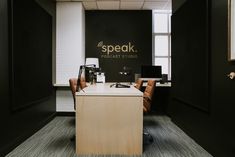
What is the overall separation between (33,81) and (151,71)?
300cm

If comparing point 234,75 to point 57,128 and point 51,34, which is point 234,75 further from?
point 51,34

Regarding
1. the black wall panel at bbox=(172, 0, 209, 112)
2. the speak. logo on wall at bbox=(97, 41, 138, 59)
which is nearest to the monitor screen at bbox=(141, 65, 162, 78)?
the speak. logo on wall at bbox=(97, 41, 138, 59)

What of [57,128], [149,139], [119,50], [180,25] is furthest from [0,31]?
[119,50]

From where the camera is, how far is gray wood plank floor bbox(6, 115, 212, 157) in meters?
2.91

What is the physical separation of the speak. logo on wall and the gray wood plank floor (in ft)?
7.65

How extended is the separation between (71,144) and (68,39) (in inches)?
118

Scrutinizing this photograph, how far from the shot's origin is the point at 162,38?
21.0ft

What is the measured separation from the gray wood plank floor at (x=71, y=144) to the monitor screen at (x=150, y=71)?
1.59 metres

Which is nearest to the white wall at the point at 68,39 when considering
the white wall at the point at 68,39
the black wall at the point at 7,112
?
the white wall at the point at 68,39

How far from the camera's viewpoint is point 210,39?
290cm

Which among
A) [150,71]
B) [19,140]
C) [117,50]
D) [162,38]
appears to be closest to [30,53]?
[19,140]

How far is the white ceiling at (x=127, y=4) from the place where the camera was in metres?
5.44

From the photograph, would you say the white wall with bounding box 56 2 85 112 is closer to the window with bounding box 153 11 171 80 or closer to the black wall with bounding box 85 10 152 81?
the black wall with bounding box 85 10 152 81

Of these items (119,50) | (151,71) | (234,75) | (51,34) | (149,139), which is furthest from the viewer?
(119,50)
